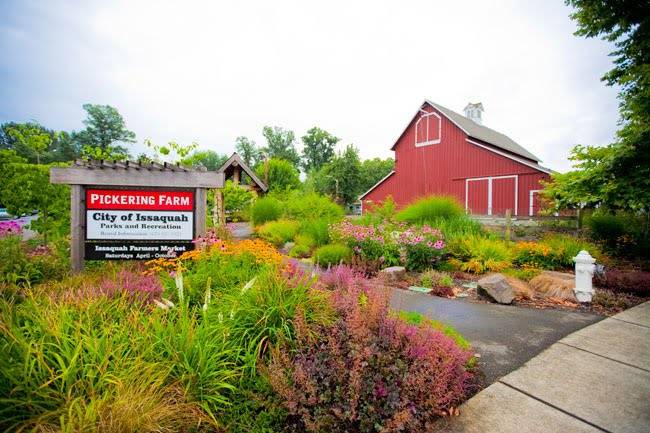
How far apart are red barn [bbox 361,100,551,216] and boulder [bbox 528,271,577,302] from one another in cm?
1012

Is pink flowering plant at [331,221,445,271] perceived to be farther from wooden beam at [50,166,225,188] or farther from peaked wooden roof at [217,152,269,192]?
peaked wooden roof at [217,152,269,192]

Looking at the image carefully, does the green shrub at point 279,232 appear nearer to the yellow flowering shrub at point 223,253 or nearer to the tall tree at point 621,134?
the yellow flowering shrub at point 223,253

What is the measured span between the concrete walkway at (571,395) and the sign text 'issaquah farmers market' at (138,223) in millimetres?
4273

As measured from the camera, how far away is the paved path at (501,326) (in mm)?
2768

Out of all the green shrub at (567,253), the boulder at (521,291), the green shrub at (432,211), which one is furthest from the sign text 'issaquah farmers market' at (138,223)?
the green shrub at (567,253)

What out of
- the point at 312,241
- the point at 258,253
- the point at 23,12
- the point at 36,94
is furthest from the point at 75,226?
the point at 36,94

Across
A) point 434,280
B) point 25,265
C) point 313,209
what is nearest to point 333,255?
point 434,280

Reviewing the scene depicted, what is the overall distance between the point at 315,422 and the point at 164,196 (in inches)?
165

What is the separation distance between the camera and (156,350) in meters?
2.04

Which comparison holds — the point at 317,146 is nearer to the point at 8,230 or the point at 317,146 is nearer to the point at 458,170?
the point at 458,170

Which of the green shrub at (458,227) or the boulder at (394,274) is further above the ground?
the green shrub at (458,227)

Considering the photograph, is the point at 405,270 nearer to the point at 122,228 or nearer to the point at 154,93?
the point at 122,228

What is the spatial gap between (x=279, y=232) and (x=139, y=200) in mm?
7006

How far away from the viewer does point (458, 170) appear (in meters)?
19.1
